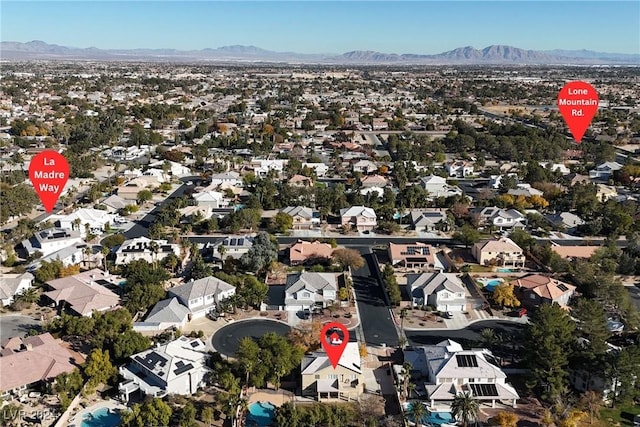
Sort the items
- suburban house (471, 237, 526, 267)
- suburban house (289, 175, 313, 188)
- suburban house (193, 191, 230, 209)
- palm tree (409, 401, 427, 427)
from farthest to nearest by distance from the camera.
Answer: suburban house (289, 175, 313, 188), suburban house (193, 191, 230, 209), suburban house (471, 237, 526, 267), palm tree (409, 401, 427, 427)

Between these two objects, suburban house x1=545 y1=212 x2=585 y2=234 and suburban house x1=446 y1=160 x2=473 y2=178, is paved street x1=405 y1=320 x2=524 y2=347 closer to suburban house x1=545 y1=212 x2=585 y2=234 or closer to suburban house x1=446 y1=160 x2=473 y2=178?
suburban house x1=545 y1=212 x2=585 y2=234

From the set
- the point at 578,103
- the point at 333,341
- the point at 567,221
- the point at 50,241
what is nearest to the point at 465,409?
the point at 333,341

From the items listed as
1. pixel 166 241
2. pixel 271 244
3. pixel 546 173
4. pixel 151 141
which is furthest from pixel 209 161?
pixel 546 173

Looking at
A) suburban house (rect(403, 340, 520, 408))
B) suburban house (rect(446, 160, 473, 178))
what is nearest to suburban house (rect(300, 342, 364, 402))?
suburban house (rect(403, 340, 520, 408))

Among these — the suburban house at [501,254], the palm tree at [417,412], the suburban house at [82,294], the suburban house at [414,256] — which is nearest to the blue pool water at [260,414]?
the palm tree at [417,412]

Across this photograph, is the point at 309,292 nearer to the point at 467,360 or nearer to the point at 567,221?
the point at 467,360

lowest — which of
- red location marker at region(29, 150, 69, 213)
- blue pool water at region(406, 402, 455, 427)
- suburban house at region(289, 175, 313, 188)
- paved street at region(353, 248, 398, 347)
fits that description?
blue pool water at region(406, 402, 455, 427)

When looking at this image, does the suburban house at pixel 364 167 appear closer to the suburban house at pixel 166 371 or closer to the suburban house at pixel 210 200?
the suburban house at pixel 210 200

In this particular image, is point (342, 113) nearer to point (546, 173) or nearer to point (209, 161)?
point (209, 161)
